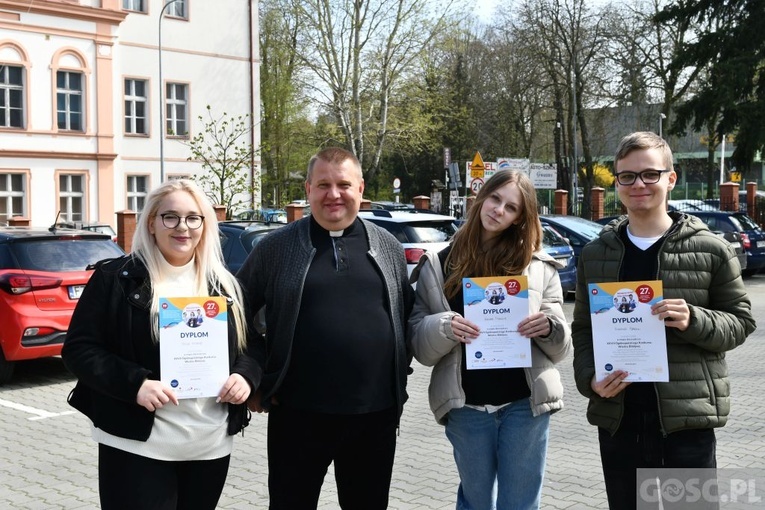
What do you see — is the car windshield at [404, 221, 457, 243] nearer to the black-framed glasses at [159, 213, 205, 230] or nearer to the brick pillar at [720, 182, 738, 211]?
the black-framed glasses at [159, 213, 205, 230]

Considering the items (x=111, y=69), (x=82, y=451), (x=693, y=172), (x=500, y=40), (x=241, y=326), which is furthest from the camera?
(x=693, y=172)

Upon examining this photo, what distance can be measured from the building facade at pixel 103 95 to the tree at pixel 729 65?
1585 centimetres

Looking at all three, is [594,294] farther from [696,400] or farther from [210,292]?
[210,292]

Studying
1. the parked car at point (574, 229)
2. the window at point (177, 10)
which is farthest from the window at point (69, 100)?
the parked car at point (574, 229)

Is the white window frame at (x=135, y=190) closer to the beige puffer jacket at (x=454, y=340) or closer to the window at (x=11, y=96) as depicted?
the window at (x=11, y=96)

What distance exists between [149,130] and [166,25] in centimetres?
455

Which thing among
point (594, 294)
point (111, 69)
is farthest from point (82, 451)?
point (111, 69)

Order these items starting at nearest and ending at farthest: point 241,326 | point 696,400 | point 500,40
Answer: point 696,400 < point 241,326 < point 500,40

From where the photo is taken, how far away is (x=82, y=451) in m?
6.95

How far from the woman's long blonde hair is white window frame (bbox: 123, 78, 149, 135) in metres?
34.0

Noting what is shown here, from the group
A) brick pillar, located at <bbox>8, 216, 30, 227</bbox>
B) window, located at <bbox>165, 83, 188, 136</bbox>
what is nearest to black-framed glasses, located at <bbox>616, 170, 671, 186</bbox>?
brick pillar, located at <bbox>8, 216, 30, 227</bbox>

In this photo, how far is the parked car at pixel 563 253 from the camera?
611 inches

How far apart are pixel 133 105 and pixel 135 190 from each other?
3.54 meters

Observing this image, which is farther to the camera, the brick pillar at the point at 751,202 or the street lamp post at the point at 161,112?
the street lamp post at the point at 161,112
